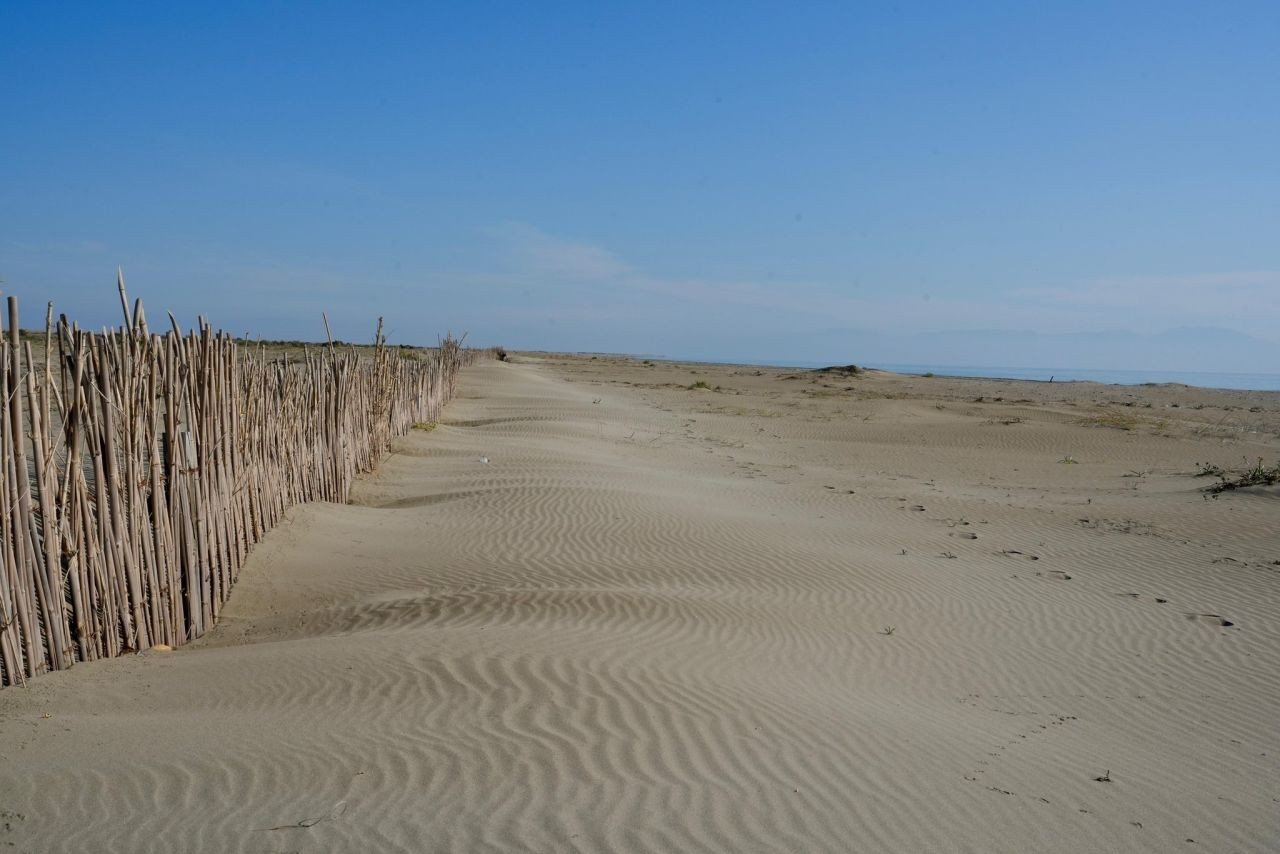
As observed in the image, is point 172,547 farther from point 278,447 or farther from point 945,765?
point 945,765

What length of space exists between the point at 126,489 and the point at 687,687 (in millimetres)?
3240

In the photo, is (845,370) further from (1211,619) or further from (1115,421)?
(1211,619)

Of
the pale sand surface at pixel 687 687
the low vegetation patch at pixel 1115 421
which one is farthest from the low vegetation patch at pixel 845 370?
the pale sand surface at pixel 687 687

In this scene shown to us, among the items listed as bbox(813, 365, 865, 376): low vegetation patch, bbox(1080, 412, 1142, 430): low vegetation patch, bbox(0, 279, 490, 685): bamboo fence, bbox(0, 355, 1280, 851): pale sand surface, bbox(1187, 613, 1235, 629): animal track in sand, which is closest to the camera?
bbox(0, 355, 1280, 851): pale sand surface

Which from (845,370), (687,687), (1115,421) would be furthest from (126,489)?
(845,370)

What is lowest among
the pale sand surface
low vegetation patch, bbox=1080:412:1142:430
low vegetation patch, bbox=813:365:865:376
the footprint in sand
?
the footprint in sand

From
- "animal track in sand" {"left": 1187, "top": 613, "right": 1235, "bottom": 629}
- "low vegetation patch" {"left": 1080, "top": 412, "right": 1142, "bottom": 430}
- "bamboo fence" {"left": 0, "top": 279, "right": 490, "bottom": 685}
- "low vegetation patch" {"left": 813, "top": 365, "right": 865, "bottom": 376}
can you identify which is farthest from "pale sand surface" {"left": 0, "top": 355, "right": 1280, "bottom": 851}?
"low vegetation patch" {"left": 813, "top": 365, "right": 865, "bottom": 376}

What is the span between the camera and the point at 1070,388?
150 ft

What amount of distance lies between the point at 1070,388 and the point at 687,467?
124ft

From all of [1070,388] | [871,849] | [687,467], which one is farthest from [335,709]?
[1070,388]

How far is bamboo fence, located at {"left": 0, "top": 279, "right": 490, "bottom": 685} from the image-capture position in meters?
4.04

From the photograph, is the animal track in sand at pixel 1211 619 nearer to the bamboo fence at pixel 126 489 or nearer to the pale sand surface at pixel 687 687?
the pale sand surface at pixel 687 687

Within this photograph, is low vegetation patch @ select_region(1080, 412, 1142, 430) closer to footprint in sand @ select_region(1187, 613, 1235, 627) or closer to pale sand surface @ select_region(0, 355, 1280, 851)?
pale sand surface @ select_region(0, 355, 1280, 851)

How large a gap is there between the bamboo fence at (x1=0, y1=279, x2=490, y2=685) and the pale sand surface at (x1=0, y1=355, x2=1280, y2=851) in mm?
246
